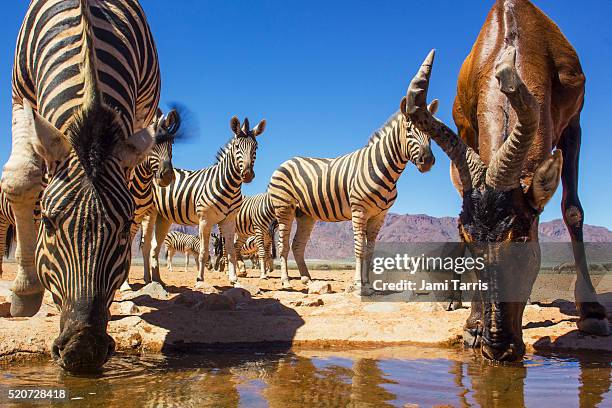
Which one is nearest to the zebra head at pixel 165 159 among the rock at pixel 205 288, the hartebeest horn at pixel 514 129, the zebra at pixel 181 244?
the rock at pixel 205 288

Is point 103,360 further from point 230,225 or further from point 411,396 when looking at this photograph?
point 230,225

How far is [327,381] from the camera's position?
357 cm

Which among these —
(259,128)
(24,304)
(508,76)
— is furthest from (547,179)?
(259,128)

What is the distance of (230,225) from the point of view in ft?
36.3

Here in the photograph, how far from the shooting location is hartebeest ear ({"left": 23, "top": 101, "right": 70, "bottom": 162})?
3443 mm

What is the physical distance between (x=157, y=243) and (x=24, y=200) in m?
6.04

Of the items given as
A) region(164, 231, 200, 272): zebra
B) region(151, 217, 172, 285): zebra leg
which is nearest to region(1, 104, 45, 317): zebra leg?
region(151, 217, 172, 285): zebra leg

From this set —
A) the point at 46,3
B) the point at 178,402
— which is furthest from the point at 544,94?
the point at 46,3

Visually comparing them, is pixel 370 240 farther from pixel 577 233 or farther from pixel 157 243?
pixel 577 233

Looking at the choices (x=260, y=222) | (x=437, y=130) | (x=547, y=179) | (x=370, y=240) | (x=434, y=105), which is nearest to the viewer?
(x=547, y=179)

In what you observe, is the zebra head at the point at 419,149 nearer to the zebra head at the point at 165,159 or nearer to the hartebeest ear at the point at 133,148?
the zebra head at the point at 165,159

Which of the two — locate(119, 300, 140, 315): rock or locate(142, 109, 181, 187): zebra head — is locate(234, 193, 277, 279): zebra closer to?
locate(142, 109, 181, 187): zebra head

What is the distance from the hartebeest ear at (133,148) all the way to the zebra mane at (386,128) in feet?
22.2

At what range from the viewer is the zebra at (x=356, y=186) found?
9.58 metres
